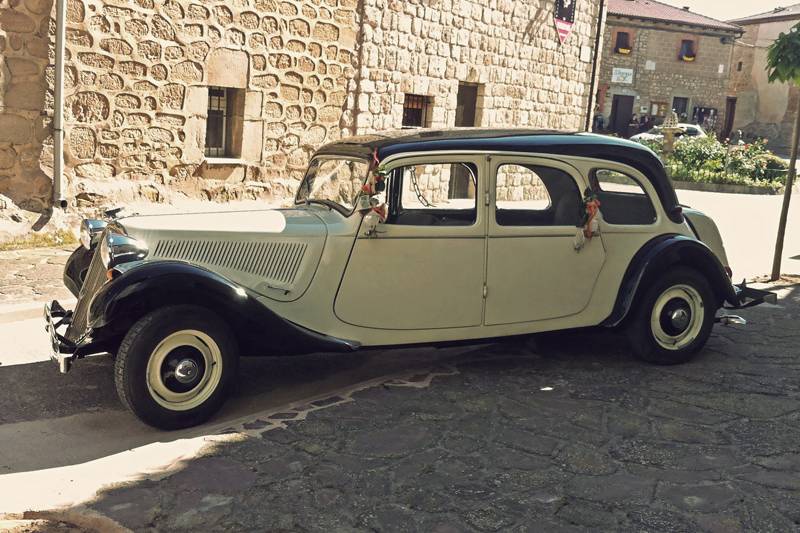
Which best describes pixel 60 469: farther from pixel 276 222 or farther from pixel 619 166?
pixel 619 166

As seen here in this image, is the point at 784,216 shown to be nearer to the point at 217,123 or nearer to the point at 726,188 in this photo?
the point at 217,123

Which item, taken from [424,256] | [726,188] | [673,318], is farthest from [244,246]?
[726,188]

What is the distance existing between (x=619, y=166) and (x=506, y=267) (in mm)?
1164

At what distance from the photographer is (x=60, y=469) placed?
149 inches

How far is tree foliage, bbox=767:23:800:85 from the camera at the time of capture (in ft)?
28.6

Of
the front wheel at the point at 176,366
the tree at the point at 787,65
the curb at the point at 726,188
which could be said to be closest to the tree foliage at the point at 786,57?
the tree at the point at 787,65

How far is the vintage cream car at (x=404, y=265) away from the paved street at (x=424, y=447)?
0.33 m

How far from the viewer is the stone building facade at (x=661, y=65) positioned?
132ft

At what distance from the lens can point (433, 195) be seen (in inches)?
203

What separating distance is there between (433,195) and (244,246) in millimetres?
1232

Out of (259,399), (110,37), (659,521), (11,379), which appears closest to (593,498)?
(659,521)

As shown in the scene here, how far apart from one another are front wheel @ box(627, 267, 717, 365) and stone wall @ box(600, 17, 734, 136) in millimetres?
36433

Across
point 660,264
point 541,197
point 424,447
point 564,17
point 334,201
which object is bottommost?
point 424,447

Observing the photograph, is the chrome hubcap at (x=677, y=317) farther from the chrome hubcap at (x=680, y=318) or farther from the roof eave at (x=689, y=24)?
the roof eave at (x=689, y=24)
